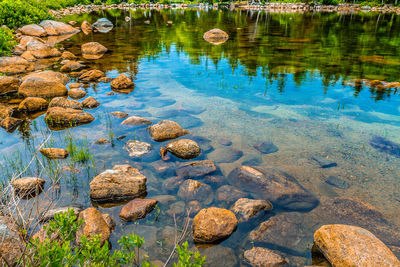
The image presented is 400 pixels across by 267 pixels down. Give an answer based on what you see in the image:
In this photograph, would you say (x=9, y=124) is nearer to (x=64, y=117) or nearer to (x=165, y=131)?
(x=64, y=117)

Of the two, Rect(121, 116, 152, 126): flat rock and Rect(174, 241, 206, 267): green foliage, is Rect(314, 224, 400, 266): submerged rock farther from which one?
Rect(121, 116, 152, 126): flat rock

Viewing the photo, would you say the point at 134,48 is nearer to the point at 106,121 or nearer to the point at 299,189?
the point at 106,121

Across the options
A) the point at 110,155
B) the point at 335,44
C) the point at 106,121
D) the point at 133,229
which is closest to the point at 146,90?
the point at 106,121

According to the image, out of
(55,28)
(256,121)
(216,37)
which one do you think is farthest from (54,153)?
(55,28)

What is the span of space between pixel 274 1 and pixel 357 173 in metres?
109

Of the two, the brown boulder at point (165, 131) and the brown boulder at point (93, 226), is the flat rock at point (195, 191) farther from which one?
the brown boulder at point (165, 131)

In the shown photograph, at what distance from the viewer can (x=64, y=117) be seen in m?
8.77

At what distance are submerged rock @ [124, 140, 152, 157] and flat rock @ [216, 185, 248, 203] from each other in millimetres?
2522

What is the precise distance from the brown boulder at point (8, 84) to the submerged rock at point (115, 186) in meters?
9.12

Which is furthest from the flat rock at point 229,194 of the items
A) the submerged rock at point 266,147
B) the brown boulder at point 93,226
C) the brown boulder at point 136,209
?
the brown boulder at point 93,226

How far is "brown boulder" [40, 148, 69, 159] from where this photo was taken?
266 inches

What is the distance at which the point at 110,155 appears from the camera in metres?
7.08

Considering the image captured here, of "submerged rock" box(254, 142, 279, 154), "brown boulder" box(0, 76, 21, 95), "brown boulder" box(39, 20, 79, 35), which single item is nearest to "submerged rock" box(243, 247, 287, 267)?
"submerged rock" box(254, 142, 279, 154)

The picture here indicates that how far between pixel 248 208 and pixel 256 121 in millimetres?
4695
